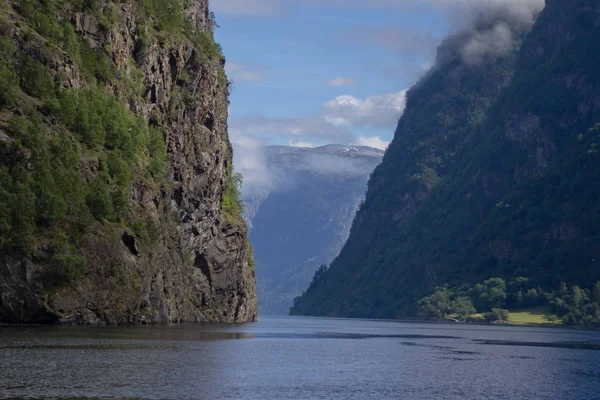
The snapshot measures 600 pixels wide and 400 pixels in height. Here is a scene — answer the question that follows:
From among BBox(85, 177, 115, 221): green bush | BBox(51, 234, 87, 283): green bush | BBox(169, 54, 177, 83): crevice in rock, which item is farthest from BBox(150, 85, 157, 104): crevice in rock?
BBox(51, 234, 87, 283): green bush

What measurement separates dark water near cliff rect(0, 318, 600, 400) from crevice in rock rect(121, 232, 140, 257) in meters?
19.9

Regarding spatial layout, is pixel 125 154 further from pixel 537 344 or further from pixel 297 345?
pixel 537 344

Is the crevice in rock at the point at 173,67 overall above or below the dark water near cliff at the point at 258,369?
above

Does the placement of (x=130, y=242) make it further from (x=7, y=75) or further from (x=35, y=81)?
(x=7, y=75)

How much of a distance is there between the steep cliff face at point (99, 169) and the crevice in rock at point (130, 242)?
0.19m

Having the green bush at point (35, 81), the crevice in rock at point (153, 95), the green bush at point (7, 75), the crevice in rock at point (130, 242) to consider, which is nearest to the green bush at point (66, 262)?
the crevice in rock at point (130, 242)

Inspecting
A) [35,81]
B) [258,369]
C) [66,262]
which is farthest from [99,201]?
[258,369]

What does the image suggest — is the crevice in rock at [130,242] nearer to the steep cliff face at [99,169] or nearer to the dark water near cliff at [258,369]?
the steep cliff face at [99,169]

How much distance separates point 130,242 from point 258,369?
204 ft

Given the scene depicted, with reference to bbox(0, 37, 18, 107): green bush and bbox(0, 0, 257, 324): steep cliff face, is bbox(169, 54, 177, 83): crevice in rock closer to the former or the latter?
bbox(0, 0, 257, 324): steep cliff face

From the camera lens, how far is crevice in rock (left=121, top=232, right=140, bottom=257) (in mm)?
143875

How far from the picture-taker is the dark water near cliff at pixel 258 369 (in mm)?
69000

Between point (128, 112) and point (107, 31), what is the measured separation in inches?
556

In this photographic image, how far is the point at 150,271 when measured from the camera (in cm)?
15100
